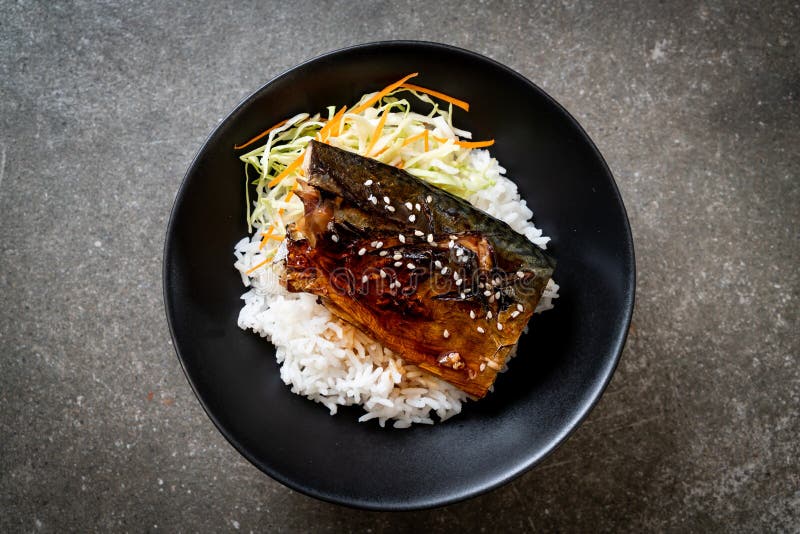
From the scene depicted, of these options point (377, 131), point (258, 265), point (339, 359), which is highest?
point (377, 131)

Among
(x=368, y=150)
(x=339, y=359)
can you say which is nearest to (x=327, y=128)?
(x=368, y=150)

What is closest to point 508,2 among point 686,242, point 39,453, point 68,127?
point 686,242

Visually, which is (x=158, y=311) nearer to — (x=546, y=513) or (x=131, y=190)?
(x=131, y=190)

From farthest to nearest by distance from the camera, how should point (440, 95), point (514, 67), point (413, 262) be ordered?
point (514, 67) < point (440, 95) < point (413, 262)

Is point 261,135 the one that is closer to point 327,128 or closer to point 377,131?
point 327,128

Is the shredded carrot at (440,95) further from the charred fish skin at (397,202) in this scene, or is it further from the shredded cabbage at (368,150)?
the charred fish skin at (397,202)

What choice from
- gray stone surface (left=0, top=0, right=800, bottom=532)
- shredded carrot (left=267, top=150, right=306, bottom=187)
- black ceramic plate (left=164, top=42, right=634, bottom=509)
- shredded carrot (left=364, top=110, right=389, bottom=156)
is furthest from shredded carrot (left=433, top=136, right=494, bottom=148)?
gray stone surface (left=0, top=0, right=800, bottom=532)

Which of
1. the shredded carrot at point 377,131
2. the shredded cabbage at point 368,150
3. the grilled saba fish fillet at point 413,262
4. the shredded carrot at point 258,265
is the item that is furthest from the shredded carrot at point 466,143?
the shredded carrot at point 258,265

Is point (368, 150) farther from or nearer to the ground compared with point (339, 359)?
farther from the ground
